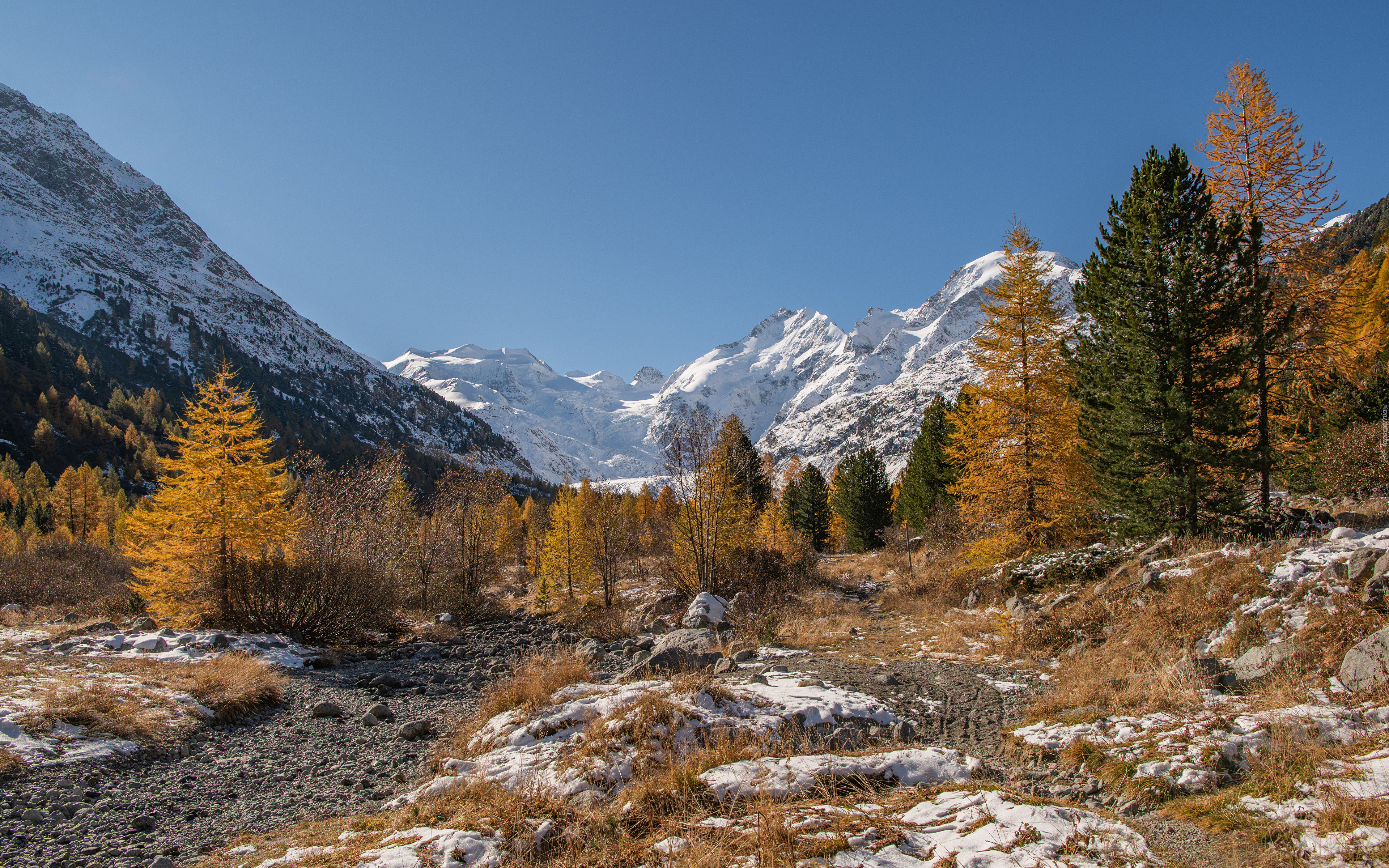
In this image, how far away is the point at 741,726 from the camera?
6.66 metres

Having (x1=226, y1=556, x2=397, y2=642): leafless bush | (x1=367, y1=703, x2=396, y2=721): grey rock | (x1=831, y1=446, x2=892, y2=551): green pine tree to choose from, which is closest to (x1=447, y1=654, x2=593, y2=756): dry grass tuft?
(x1=367, y1=703, x2=396, y2=721): grey rock

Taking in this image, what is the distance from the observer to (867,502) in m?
45.7

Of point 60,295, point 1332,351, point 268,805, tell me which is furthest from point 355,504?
point 60,295

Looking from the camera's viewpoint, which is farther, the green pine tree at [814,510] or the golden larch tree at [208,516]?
the green pine tree at [814,510]

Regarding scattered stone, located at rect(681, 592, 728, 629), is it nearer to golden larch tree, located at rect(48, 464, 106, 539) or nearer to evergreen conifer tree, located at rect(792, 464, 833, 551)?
evergreen conifer tree, located at rect(792, 464, 833, 551)

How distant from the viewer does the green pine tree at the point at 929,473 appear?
33.3 meters

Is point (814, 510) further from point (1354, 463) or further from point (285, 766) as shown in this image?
point (285, 766)

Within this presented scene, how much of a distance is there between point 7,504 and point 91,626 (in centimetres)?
7875

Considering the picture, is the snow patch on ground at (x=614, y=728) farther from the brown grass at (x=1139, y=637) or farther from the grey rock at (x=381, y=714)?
the grey rock at (x=381, y=714)

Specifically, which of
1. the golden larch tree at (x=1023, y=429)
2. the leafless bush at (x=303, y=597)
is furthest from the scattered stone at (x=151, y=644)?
the golden larch tree at (x=1023, y=429)

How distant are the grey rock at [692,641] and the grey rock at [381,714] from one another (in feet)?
17.0

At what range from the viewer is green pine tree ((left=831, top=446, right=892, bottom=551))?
45.4 metres

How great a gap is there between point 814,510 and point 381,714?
40987 mm

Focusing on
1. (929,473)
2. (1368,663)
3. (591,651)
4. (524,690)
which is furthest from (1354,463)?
(524,690)
